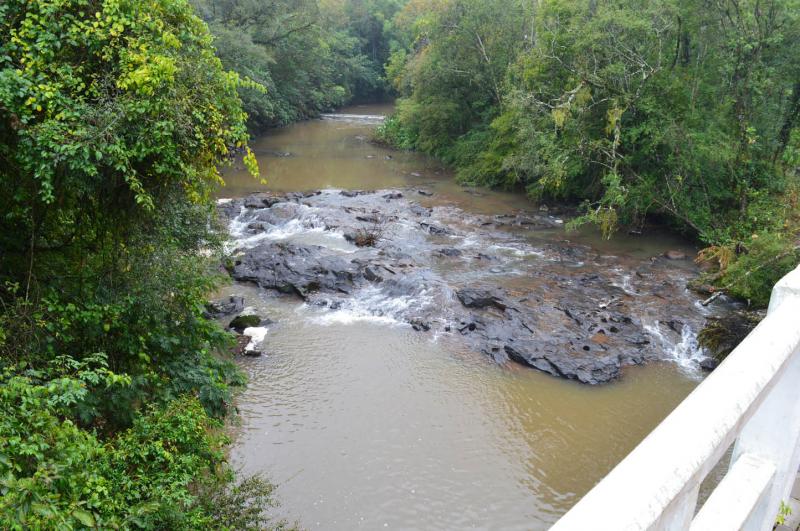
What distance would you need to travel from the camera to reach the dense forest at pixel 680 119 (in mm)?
15586

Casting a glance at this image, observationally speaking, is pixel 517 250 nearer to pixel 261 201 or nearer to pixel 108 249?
pixel 261 201

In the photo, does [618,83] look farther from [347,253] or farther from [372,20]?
[372,20]

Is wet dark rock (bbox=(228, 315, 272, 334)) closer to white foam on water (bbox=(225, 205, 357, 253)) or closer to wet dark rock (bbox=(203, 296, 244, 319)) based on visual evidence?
wet dark rock (bbox=(203, 296, 244, 319))

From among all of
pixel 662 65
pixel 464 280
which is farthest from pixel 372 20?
pixel 464 280

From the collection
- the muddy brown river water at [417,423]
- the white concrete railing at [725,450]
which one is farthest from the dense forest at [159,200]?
the white concrete railing at [725,450]

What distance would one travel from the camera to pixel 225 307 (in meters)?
13.4

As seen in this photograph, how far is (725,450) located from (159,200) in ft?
20.7

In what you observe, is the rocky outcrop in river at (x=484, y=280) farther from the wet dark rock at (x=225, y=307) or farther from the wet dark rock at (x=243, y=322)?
the wet dark rock at (x=243, y=322)

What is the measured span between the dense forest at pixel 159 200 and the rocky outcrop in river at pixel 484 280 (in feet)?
5.50

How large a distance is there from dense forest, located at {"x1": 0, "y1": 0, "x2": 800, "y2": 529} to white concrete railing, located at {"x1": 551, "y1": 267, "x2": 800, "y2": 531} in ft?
10.9

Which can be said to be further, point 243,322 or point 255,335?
point 243,322

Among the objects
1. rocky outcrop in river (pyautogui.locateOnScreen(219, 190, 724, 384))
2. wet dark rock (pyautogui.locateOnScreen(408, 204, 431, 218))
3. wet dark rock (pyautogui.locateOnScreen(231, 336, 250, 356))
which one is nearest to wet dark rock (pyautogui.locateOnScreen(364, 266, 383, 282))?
rocky outcrop in river (pyautogui.locateOnScreen(219, 190, 724, 384))

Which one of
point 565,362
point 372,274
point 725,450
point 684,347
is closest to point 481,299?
point 565,362

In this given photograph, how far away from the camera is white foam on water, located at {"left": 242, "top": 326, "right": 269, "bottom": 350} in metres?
11.6
